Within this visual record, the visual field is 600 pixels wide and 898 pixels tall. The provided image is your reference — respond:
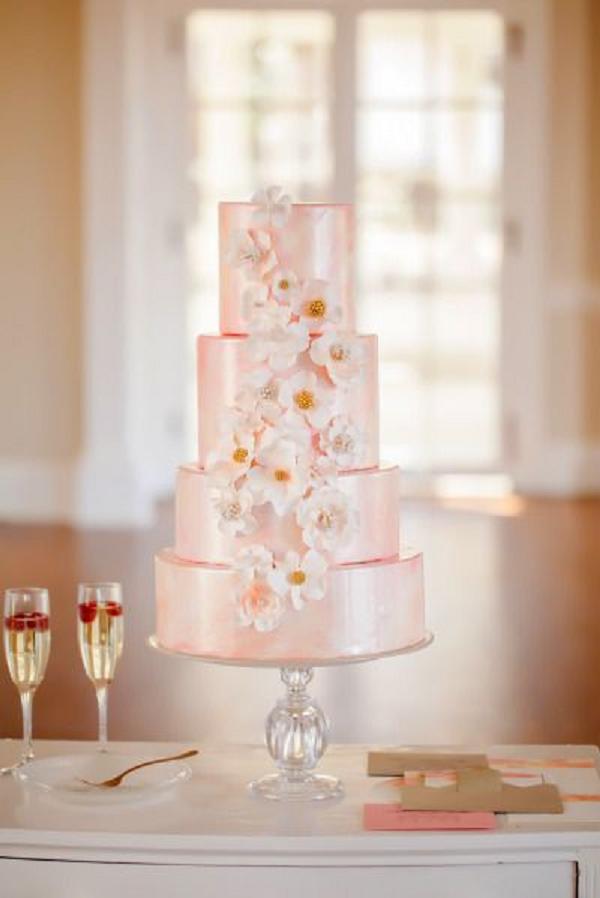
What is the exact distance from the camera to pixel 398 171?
28.6 ft

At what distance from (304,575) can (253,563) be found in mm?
63

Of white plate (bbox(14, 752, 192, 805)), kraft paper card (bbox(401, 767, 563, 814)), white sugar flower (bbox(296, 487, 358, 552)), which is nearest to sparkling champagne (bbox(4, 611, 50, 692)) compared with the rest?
white plate (bbox(14, 752, 192, 805))

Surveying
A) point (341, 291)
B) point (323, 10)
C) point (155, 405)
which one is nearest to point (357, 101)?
point (323, 10)

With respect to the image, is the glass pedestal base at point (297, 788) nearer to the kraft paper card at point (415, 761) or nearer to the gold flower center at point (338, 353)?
the kraft paper card at point (415, 761)

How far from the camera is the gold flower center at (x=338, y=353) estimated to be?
233 cm

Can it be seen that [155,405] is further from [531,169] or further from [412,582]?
[412,582]

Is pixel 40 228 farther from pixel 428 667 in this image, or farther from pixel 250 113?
pixel 428 667

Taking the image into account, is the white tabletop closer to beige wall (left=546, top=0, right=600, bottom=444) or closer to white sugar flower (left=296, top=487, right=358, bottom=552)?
white sugar flower (left=296, top=487, right=358, bottom=552)

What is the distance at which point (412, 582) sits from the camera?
8.00 feet

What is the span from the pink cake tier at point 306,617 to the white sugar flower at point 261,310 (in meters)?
0.30

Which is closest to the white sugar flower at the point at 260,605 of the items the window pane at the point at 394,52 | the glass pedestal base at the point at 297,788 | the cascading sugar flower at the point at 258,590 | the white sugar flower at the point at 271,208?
the cascading sugar flower at the point at 258,590

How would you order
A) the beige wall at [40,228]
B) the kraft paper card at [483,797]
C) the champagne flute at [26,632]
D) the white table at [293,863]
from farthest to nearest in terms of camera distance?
the beige wall at [40,228]
the champagne flute at [26,632]
the kraft paper card at [483,797]
the white table at [293,863]

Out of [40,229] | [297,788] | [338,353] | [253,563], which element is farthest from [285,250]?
[40,229]

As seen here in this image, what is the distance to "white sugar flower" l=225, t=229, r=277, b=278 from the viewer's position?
7.77 ft
